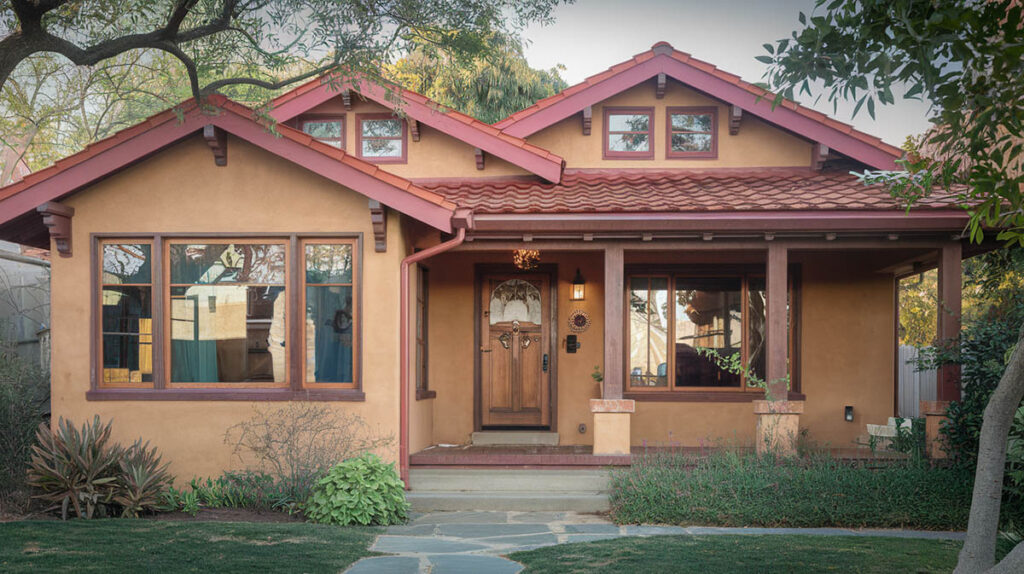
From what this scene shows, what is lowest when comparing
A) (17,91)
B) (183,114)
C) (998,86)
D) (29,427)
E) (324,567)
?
(324,567)

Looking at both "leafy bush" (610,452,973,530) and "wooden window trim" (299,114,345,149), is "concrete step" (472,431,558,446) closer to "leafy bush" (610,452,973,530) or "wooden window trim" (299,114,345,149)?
"leafy bush" (610,452,973,530)

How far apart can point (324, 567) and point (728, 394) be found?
6.91 m

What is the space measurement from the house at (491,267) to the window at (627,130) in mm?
33

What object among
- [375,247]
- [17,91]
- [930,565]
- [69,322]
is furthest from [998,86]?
[17,91]

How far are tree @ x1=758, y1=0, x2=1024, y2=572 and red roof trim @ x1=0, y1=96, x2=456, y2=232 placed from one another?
4.62m

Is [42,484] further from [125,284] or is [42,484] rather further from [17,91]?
[17,91]

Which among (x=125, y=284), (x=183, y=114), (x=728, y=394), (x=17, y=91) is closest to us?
(x=183, y=114)

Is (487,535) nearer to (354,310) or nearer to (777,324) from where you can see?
(354,310)

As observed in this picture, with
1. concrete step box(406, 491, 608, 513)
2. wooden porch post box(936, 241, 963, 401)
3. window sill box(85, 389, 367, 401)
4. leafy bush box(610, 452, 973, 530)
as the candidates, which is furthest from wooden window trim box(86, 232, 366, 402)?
wooden porch post box(936, 241, 963, 401)

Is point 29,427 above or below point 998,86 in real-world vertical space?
below

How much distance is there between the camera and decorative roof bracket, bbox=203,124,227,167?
8.98 metres

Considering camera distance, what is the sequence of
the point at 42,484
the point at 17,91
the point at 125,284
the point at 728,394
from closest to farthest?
the point at 42,484
the point at 125,284
the point at 728,394
the point at 17,91

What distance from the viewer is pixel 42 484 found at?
8.20 meters

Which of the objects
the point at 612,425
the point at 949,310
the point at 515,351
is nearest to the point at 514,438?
the point at 515,351
